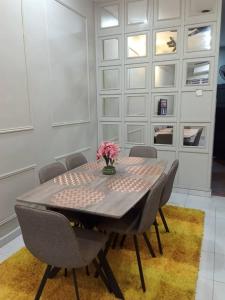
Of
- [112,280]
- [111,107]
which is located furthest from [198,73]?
[112,280]

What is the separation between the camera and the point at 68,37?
10.6 ft

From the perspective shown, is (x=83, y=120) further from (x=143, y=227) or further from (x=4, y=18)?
(x=143, y=227)

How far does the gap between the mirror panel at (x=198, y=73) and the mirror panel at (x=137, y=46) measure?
71cm

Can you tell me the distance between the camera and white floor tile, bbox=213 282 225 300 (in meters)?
1.76

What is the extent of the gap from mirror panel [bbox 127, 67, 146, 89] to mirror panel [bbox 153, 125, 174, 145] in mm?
678

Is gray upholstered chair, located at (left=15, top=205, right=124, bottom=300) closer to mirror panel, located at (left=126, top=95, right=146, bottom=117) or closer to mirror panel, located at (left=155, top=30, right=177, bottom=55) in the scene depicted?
mirror panel, located at (left=126, top=95, right=146, bottom=117)

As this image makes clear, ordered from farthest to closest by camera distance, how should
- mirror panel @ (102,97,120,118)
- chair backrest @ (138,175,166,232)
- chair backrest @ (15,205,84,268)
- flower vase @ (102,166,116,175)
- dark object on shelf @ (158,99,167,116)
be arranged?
mirror panel @ (102,97,120,118), dark object on shelf @ (158,99,167,116), flower vase @ (102,166,116,175), chair backrest @ (138,175,166,232), chair backrest @ (15,205,84,268)

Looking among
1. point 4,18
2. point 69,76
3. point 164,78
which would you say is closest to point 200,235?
point 164,78

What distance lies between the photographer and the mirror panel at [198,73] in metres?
3.31

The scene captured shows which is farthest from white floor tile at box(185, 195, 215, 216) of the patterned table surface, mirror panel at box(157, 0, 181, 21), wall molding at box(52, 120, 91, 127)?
mirror panel at box(157, 0, 181, 21)

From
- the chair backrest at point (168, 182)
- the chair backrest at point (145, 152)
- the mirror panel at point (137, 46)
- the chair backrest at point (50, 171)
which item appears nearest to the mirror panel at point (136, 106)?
the mirror panel at point (137, 46)

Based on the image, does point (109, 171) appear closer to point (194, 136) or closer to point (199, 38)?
point (194, 136)

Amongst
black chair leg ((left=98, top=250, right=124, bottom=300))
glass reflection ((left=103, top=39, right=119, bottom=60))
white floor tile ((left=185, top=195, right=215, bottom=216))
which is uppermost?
glass reflection ((left=103, top=39, right=119, bottom=60))

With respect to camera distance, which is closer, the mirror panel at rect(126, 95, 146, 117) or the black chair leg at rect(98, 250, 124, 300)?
the black chair leg at rect(98, 250, 124, 300)
